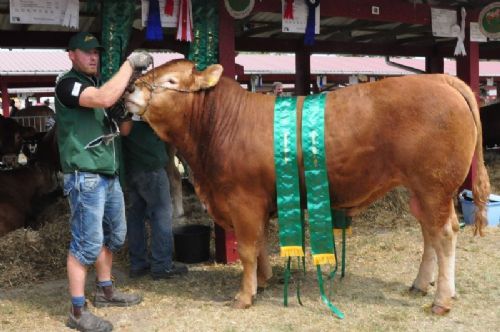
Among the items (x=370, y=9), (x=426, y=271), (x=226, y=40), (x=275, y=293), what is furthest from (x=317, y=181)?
(x=370, y=9)

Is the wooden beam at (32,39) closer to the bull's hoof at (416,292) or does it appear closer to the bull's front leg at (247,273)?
the bull's front leg at (247,273)

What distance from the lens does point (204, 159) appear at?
4.33 m

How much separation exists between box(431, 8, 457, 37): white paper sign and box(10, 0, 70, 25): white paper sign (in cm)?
437

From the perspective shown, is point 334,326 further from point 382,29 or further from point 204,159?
point 382,29

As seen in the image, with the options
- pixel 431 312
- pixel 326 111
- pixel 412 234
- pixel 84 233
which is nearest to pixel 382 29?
pixel 412 234

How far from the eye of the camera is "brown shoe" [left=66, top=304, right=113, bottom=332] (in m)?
3.86

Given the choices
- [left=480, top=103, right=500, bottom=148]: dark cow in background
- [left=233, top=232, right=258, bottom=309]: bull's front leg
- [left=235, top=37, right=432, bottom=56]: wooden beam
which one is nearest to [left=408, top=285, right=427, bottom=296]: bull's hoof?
[left=233, top=232, right=258, bottom=309]: bull's front leg

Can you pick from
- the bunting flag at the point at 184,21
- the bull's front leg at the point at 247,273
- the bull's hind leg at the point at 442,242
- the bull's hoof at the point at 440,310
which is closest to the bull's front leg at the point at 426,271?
the bull's hind leg at the point at 442,242

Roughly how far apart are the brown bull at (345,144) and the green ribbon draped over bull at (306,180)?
0.22 feet

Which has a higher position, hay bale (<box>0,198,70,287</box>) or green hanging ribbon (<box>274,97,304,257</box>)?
green hanging ribbon (<box>274,97,304,257</box>)

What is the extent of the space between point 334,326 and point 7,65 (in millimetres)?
15873

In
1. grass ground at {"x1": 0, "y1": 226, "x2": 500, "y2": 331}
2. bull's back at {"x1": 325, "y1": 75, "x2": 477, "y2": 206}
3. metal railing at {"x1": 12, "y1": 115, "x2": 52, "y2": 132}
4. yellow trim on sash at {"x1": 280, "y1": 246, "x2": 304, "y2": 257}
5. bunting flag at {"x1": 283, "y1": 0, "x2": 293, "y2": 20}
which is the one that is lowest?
grass ground at {"x1": 0, "y1": 226, "x2": 500, "y2": 331}

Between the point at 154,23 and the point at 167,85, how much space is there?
44.0 inches

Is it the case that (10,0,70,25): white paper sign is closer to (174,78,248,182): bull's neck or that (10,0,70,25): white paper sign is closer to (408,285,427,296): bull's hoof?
(174,78,248,182): bull's neck
